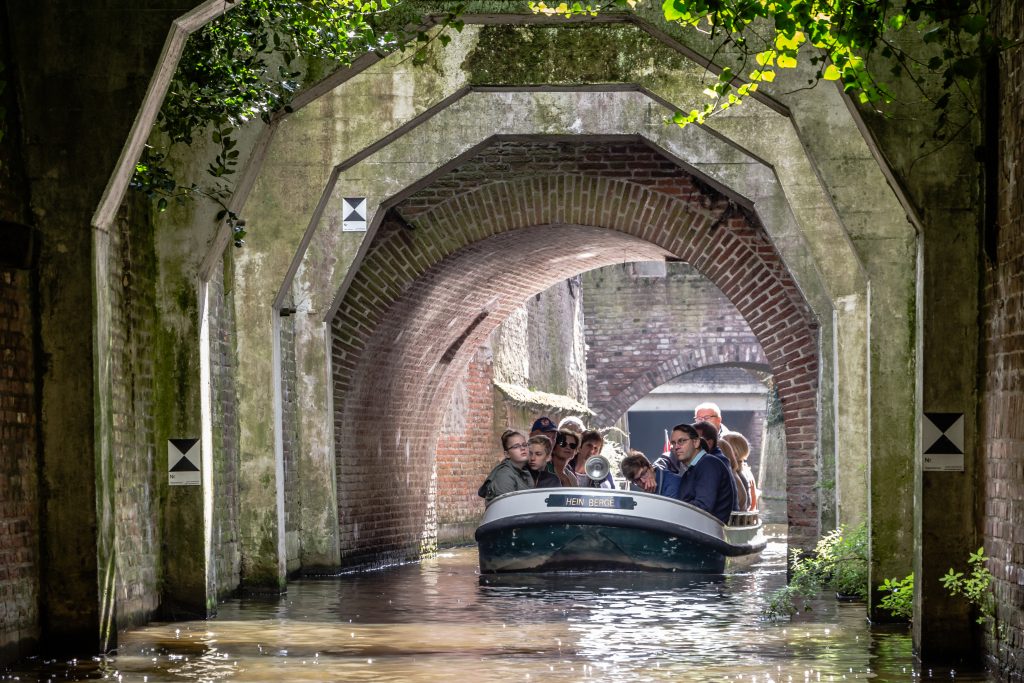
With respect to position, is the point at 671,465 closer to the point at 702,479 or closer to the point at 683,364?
the point at 702,479

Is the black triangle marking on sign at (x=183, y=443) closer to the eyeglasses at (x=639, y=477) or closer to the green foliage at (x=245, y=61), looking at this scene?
the green foliage at (x=245, y=61)

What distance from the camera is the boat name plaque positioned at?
15.9 m

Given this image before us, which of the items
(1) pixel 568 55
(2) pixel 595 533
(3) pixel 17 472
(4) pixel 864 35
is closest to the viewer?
(4) pixel 864 35

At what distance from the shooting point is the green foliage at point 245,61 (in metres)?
10.3

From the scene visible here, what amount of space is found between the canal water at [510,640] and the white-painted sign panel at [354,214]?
11.1 feet

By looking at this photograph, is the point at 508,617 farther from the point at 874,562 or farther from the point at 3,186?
the point at 3,186

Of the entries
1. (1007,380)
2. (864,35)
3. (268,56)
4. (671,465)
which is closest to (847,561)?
(671,465)

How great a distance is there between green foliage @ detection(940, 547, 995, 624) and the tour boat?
7.33m

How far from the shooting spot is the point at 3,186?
345 inches

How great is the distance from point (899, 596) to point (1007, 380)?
3.12 metres

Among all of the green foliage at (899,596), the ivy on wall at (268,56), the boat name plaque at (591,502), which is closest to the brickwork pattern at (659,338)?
the boat name plaque at (591,502)

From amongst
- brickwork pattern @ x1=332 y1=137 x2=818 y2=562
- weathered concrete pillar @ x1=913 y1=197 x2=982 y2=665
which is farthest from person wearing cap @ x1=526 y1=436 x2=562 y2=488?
weathered concrete pillar @ x1=913 y1=197 x2=982 y2=665

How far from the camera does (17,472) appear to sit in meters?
8.81

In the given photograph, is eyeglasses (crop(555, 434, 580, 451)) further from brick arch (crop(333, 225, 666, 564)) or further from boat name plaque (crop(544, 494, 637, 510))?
boat name plaque (crop(544, 494, 637, 510))
